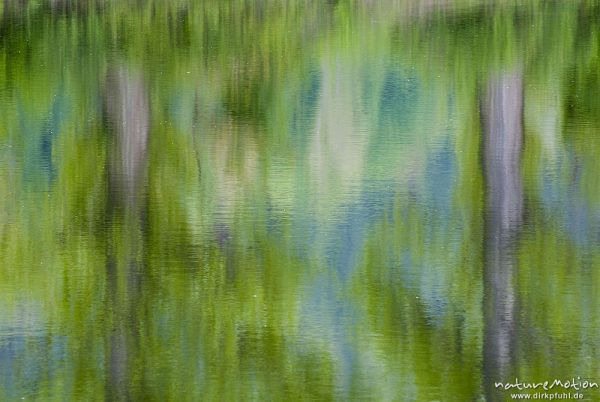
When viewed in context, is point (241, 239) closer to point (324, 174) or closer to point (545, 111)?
point (324, 174)

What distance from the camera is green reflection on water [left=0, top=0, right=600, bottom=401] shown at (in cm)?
563

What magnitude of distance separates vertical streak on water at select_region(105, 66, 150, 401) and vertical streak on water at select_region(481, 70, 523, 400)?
5.55 ft

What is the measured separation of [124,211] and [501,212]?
2.38m

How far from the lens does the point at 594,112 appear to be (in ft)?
32.9

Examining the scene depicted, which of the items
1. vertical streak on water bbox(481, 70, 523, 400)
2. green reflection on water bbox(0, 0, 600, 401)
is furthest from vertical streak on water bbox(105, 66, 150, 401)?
vertical streak on water bbox(481, 70, 523, 400)

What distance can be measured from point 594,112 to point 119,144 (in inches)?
152

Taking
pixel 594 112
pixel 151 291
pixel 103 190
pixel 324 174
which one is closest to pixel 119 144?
pixel 103 190

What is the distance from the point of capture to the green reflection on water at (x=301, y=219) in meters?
5.63

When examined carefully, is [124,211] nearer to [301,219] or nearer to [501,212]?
[301,219]

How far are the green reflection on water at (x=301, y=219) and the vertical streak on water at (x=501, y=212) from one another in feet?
0.07

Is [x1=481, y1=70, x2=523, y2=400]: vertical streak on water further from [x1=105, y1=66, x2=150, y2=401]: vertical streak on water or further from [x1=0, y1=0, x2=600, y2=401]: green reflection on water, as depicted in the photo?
[x1=105, y1=66, x2=150, y2=401]: vertical streak on water

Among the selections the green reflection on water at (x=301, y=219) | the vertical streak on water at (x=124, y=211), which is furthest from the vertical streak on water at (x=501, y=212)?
the vertical streak on water at (x=124, y=211)

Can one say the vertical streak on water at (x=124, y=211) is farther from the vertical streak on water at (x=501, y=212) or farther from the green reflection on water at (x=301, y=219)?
the vertical streak on water at (x=501, y=212)

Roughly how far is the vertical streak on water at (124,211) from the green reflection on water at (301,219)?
2 centimetres
